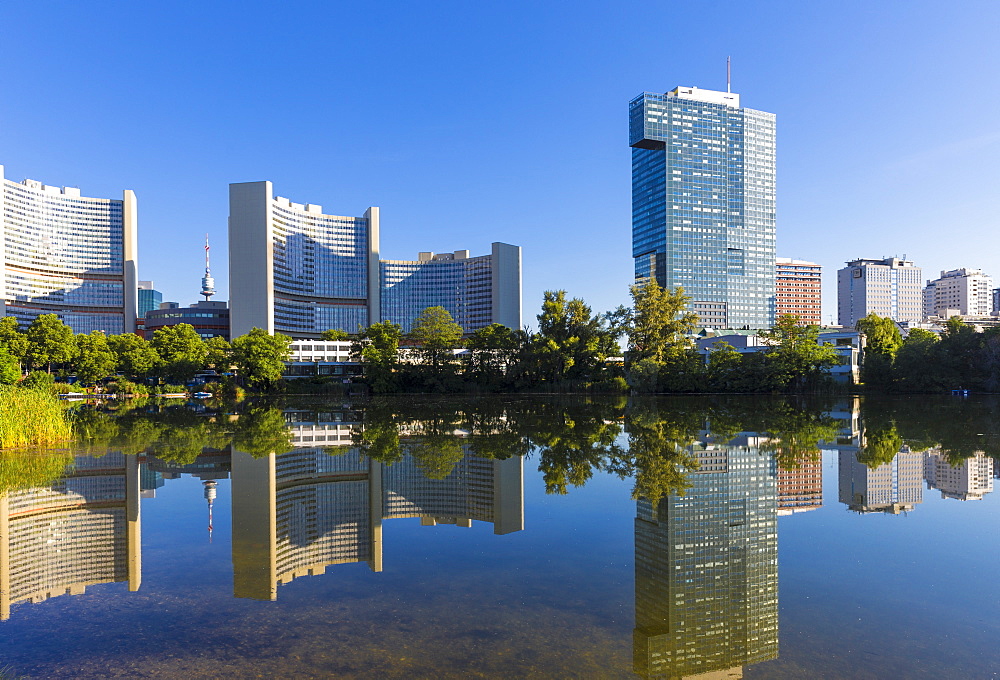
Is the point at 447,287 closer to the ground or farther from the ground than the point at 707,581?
farther from the ground

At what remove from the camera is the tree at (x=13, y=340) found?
5691 cm

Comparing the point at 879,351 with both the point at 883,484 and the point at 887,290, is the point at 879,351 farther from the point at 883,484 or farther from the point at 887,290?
the point at 887,290

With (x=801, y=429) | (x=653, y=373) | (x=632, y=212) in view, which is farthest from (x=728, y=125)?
(x=801, y=429)

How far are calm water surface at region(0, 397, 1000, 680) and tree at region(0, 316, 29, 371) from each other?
54.2 metres

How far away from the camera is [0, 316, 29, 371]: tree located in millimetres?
56906

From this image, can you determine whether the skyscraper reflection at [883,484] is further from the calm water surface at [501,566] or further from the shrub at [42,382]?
the shrub at [42,382]

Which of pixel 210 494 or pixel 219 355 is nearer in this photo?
pixel 210 494

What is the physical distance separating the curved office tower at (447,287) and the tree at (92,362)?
72.9 m

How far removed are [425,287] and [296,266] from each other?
2805 cm

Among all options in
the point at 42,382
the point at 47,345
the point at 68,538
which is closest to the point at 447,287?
the point at 47,345

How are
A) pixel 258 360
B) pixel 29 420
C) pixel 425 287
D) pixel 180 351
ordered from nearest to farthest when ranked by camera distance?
pixel 29 420 < pixel 258 360 < pixel 180 351 < pixel 425 287

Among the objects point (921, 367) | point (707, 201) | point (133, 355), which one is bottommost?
point (921, 367)

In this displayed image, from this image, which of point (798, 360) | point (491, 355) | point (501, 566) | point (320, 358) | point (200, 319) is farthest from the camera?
point (200, 319)

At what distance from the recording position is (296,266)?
390 ft
